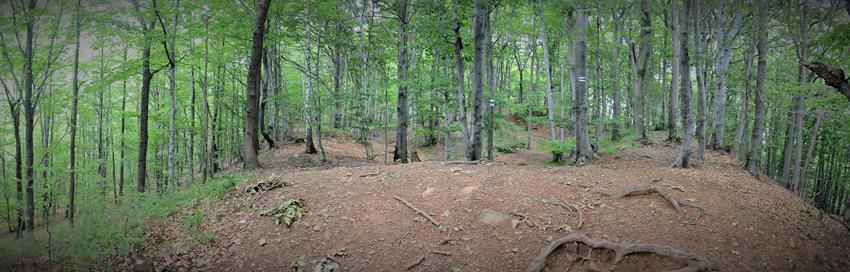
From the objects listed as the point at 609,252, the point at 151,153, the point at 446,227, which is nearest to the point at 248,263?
the point at 446,227

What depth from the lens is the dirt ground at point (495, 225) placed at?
17.7 ft

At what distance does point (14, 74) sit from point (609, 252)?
61.5 feet

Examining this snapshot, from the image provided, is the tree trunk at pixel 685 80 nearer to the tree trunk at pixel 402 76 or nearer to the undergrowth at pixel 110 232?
the tree trunk at pixel 402 76

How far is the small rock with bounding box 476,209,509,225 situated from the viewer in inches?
246

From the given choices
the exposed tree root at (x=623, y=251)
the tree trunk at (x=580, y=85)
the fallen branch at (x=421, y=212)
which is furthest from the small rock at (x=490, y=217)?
the tree trunk at (x=580, y=85)

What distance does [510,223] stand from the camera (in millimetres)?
6156

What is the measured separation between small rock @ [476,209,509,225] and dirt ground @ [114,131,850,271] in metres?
0.03

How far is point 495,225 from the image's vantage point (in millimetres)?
6160

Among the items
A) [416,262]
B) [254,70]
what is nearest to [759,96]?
[416,262]

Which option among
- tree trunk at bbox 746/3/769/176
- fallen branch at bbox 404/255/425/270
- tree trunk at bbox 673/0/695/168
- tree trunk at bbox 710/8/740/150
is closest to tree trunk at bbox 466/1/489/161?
fallen branch at bbox 404/255/425/270

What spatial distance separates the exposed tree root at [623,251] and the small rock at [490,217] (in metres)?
0.95

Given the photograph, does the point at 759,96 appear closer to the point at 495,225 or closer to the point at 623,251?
the point at 623,251

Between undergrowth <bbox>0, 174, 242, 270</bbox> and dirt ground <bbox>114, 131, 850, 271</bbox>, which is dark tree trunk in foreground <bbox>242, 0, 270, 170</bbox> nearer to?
undergrowth <bbox>0, 174, 242, 270</bbox>

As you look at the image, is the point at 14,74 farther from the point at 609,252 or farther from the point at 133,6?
the point at 609,252
